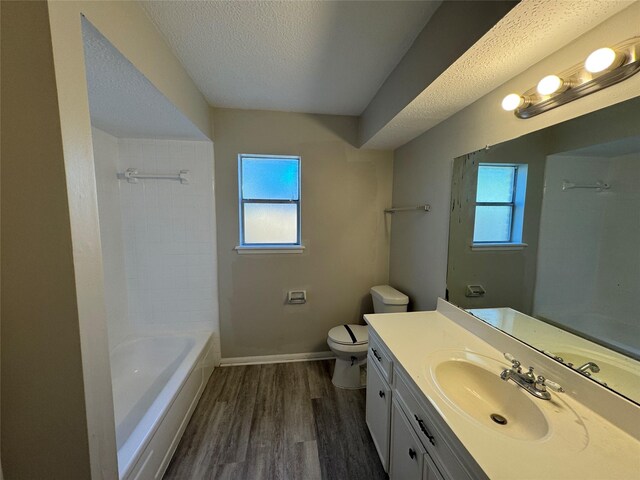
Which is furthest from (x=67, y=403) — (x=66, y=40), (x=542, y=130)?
(x=542, y=130)

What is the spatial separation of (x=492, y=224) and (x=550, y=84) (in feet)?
2.16

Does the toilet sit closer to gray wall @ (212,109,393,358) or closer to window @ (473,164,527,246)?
gray wall @ (212,109,393,358)

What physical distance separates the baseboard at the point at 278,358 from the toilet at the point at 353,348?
0.35 metres

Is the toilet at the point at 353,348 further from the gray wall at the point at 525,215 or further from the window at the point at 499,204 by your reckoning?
the window at the point at 499,204

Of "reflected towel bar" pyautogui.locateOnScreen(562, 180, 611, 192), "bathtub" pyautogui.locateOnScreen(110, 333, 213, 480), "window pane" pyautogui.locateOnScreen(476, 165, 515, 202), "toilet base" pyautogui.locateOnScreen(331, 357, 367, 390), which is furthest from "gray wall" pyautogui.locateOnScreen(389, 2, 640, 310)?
"bathtub" pyautogui.locateOnScreen(110, 333, 213, 480)

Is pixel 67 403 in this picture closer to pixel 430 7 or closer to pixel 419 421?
pixel 419 421

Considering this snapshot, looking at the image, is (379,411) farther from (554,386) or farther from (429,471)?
(554,386)

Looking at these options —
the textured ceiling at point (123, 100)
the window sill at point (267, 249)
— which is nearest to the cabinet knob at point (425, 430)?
the window sill at point (267, 249)

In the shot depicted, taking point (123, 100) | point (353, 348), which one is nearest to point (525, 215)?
point (353, 348)

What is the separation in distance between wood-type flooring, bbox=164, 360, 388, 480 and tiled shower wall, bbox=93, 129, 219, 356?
675mm

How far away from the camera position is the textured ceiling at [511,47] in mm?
772

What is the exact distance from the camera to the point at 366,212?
8.06 feet

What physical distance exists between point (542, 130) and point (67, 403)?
202 centimetres

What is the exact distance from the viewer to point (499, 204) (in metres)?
1.28
